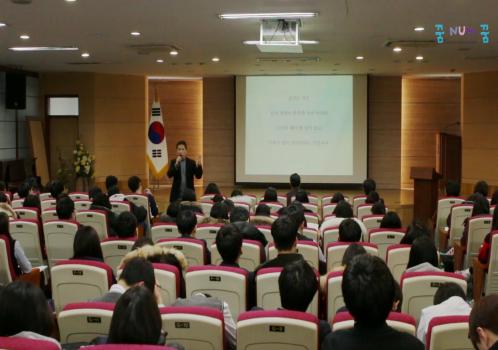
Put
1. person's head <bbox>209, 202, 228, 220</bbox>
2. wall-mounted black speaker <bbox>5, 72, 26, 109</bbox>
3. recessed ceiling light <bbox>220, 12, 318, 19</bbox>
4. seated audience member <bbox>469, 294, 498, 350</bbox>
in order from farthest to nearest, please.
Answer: wall-mounted black speaker <bbox>5, 72, 26, 109</bbox>
recessed ceiling light <bbox>220, 12, 318, 19</bbox>
person's head <bbox>209, 202, 228, 220</bbox>
seated audience member <bbox>469, 294, 498, 350</bbox>

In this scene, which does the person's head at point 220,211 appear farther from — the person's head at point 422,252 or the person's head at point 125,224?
the person's head at point 422,252

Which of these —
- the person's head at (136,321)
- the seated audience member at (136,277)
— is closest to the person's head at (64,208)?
the seated audience member at (136,277)

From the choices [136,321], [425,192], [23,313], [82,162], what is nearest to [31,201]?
[23,313]

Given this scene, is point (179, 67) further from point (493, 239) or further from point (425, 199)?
point (493, 239)

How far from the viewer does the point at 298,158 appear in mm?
Result: 18844

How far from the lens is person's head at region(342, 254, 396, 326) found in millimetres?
2535

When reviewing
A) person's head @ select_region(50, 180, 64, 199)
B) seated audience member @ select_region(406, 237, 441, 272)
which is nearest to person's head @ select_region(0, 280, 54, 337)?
seated audience member @ select_region(406, 237, 441, 272)

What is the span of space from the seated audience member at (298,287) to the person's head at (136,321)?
861mm

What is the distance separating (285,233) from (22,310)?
8.21ft

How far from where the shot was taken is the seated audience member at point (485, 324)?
2479 millimetres

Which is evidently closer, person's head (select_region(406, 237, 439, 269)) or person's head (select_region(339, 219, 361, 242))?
person's head (select_region(406, 237, 439, 269))

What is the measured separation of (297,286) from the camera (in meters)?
3.32

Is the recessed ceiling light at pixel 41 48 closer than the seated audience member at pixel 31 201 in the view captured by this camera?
No

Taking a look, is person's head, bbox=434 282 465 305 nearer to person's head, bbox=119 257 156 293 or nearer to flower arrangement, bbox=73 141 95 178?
person's head, bbox=119 257 156 293
